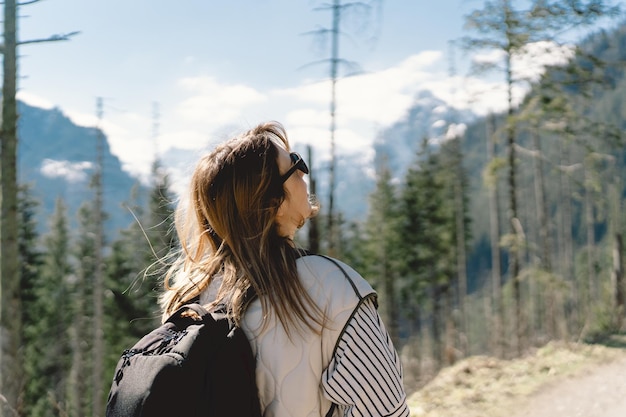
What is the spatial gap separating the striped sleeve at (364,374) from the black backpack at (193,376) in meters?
0.24

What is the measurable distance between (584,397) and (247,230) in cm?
829

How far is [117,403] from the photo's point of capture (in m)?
1.61

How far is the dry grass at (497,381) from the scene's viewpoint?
838 centimetres

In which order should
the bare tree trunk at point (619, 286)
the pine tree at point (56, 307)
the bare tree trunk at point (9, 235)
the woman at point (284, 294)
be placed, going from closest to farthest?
1. the woman at point (284, 294)
2. the bare tree trunk at point (9, 235)
3. the bare tree trunk at point (619, 286)
4. the pine tree at point (56, 307)

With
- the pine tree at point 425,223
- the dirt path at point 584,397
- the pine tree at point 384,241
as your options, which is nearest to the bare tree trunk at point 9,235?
the dirt path at point 584,397

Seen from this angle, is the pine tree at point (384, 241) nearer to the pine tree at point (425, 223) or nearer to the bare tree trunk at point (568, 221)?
the pine tree at point (425, 223)

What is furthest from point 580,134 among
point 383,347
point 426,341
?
point 426,341

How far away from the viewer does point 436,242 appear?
3145cm

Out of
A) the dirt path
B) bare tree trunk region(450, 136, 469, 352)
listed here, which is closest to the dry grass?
the dirt path

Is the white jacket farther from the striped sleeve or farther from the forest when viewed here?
the forest

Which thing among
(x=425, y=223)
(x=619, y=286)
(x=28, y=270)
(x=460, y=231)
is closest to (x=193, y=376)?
(x=619, y=286)

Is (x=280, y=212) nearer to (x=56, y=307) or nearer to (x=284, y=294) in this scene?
(x=284, y=294)

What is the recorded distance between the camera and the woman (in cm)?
166

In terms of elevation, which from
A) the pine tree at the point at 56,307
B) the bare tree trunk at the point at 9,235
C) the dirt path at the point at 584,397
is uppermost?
the bare tree trunk at the point at 9,235
